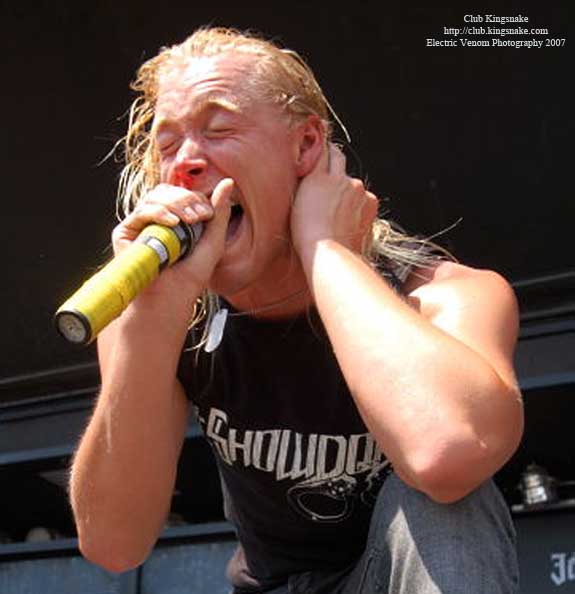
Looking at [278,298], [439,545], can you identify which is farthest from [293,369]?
[439,545]

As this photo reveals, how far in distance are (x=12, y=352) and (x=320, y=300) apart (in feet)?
6.71

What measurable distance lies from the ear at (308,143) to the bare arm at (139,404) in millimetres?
188

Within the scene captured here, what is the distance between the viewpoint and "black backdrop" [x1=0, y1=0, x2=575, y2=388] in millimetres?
2264

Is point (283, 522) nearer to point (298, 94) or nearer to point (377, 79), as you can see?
point (298, 94)

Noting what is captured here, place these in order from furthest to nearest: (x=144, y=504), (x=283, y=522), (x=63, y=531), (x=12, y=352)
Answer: (x=63, y=531) < (x=12, y=352) < (x=283, y=522) < (x=144, y=504)

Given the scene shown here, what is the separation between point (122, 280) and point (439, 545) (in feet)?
1.35

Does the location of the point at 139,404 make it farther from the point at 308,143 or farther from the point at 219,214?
the point at 308,143

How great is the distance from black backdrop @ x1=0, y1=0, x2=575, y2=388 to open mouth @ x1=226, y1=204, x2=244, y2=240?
1.04 m

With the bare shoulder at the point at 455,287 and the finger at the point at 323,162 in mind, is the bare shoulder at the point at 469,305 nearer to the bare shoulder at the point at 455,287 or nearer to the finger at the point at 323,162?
the bare shoulder at the point at 455,287

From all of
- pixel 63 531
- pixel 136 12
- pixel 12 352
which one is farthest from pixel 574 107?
pixel 63 531

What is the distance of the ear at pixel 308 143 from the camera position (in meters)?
1.41

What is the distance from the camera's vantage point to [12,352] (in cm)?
306

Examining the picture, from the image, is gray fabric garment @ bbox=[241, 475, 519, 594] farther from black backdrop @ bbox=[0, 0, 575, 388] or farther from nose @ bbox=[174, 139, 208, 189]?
black backdrop @ bbox=[0, 0, 575, 388]

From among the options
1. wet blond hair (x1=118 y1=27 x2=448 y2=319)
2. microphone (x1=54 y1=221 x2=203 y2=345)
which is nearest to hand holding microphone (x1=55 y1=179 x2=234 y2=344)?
microphone (x1=54 y1=221 x2=203 y2=345)
